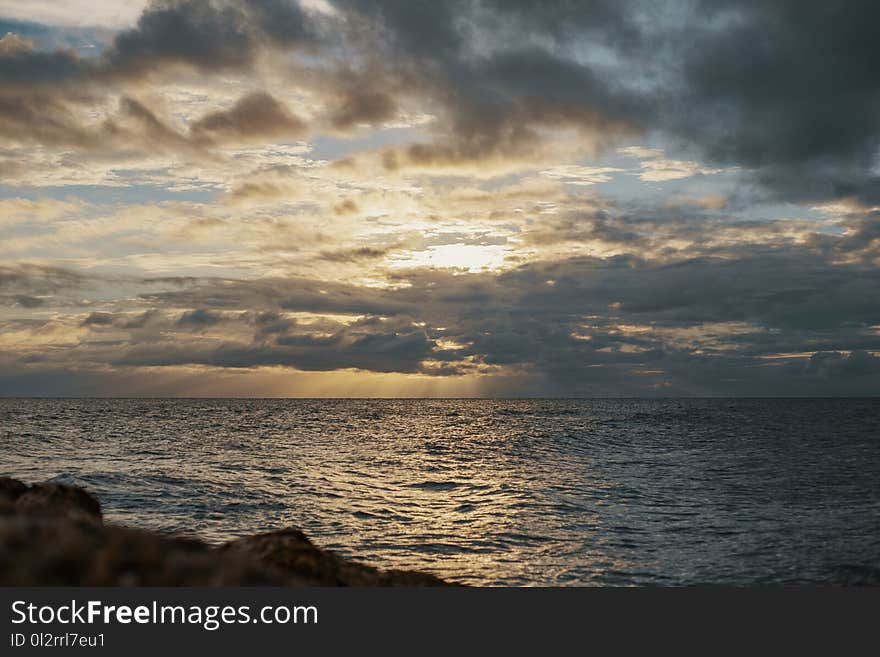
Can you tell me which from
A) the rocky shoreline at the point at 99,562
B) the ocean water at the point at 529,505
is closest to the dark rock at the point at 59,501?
the rocky shoreline at the point at 99,562

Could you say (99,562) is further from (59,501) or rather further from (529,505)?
(529,505)

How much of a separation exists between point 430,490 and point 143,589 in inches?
1102

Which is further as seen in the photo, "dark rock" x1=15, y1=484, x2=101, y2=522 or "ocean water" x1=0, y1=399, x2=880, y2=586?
"ocean water" x1=0, y1=399, x2=880, y2=586

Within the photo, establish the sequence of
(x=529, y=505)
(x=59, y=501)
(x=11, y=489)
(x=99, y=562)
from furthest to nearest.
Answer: (x=529, y=505)
(x=11, y=489)
(x=59, y=501)
(x=99, y=562)

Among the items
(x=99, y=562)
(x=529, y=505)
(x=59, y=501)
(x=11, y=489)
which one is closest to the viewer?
(x=99, y=562)

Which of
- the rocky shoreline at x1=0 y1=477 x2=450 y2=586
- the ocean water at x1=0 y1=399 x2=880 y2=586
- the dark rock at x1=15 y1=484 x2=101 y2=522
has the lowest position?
the ocean water at x1=0 y1=399 x2=880 y2=586

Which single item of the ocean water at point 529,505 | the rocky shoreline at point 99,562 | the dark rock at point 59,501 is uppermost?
the rocky shoreline at point 99,562

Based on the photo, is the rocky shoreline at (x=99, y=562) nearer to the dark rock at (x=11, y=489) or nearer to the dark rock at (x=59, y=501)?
the dark rock at (x=59, y=501)

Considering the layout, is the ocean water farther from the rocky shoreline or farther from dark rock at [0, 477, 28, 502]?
the rocky shoreline

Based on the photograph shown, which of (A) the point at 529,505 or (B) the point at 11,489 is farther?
(A) the point at 529,505

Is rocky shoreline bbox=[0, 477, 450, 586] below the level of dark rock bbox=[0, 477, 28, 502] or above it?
above

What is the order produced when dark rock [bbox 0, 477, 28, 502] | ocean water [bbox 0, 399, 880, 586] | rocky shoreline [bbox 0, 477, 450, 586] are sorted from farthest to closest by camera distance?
ocean water [bbox 0, 399, 880, 586] < dark rock [bbox 0, 477, 28, 502] < rocky shoreline [bbox 0, 477, 450, 586]

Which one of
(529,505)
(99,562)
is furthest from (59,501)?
(529,505)

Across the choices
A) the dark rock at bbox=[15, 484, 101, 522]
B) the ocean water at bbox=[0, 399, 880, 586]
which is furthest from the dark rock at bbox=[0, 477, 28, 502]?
the ocean water at bbox=[0, 399, 880, 586]
